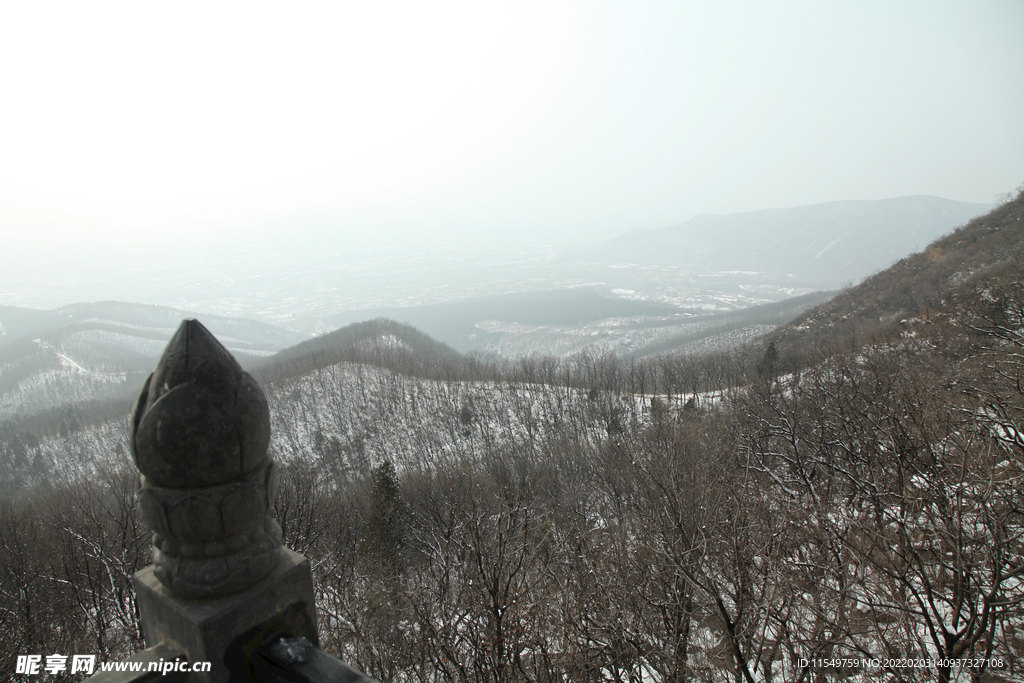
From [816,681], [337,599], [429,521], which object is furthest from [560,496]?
[816,681]

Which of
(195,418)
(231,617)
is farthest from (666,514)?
(195,418)

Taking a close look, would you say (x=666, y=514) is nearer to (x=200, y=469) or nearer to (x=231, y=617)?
(x=231, y=617)

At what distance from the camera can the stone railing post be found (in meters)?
2.20

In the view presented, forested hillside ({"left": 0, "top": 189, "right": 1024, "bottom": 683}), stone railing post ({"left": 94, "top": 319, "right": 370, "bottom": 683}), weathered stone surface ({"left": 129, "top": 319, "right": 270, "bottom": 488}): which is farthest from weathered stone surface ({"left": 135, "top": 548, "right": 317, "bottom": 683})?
forested hillside ({"left": 0, "top": 189, "right": 1024, "bottom": 683})

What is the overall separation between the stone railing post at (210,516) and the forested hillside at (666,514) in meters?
5.61

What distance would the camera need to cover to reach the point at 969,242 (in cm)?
5553

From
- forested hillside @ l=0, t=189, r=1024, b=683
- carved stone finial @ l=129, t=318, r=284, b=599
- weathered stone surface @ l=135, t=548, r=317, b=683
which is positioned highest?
carved stone finial @ l=129, t=318, r=284, b=599

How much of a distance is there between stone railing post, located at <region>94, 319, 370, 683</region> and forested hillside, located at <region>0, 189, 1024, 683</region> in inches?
221

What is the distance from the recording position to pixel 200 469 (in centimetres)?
221

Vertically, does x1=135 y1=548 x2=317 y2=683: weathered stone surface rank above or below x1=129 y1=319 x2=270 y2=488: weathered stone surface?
below

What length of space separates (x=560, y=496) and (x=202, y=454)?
1397 inches

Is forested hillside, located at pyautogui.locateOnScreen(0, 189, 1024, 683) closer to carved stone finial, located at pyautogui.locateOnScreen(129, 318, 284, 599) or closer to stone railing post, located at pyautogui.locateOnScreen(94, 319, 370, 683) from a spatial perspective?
stone railing post, located at pyautogui.locateOnScreen(94, 319, 370, 683)

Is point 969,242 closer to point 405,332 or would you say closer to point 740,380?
point 740,380

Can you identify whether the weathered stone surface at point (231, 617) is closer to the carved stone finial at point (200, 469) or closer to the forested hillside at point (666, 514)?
the carved stone finial at point (200, 469)
